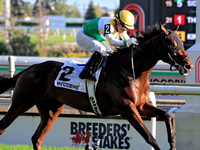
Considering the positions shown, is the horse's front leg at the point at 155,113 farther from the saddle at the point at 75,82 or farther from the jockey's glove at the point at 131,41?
the jockey's glove at the point at 131,41

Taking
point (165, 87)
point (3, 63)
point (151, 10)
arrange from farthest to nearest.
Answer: point (151, 10) → point (3, 63) → point (165, 87)

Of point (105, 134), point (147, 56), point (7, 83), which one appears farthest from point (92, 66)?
point (105, 134)

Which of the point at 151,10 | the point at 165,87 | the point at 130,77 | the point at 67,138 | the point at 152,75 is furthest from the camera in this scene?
the point at 151,10

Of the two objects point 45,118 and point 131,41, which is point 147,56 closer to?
point 131,41

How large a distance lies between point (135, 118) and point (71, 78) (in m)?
0.90

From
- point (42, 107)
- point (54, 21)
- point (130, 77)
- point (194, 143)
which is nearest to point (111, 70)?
point (130, 77)

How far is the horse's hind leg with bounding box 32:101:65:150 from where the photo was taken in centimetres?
437

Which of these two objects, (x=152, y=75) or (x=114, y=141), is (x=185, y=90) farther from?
(x=152, y=75)

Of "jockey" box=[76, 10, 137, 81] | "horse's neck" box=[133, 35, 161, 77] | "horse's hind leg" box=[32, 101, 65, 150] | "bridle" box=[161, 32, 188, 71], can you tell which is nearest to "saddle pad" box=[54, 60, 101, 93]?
"jockey" box=[76, 10, 137, 81]

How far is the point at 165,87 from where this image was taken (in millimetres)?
4215

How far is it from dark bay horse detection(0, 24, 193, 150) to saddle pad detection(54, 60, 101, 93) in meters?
0.06

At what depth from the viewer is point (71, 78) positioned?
4203 mm

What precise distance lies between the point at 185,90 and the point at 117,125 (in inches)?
53.4

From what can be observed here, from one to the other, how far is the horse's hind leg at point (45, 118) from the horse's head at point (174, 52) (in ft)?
4.88
